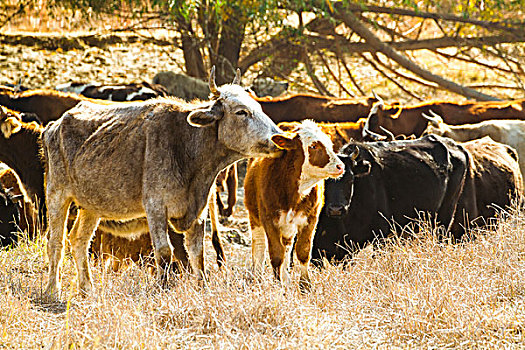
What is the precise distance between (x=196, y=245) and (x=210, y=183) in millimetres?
497

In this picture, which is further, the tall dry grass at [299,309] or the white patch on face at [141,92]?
the white patch on face at [141,92]

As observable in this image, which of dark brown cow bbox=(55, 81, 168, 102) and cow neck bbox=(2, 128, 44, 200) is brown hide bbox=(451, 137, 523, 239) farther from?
dark brown cow bbox=(55, 81, 168, 102)

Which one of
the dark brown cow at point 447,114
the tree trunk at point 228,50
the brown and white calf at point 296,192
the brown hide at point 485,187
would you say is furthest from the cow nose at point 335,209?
the tree trunk at point 228,50

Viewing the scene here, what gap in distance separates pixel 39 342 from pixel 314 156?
2.43 meters

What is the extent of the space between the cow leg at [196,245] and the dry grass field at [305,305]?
137 millimetres

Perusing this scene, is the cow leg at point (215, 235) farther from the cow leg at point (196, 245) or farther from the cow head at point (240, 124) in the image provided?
the cow head at point (240, 124)

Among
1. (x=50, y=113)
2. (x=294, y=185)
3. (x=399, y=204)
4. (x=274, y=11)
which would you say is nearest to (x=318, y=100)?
(x=274, y=11)

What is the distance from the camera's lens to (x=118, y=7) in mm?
16047

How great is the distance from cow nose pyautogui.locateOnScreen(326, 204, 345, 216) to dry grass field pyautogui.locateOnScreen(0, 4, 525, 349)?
1.42ft

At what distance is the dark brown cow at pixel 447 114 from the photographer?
41.8 ft

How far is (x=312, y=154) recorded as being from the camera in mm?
5840

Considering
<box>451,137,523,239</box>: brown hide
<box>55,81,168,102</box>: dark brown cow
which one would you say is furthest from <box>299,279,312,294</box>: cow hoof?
<box>55,81,168,102</box>: dark brown cow

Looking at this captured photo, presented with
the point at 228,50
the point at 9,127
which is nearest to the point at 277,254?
the point at 9,127

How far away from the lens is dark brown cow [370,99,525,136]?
12.7 metres
